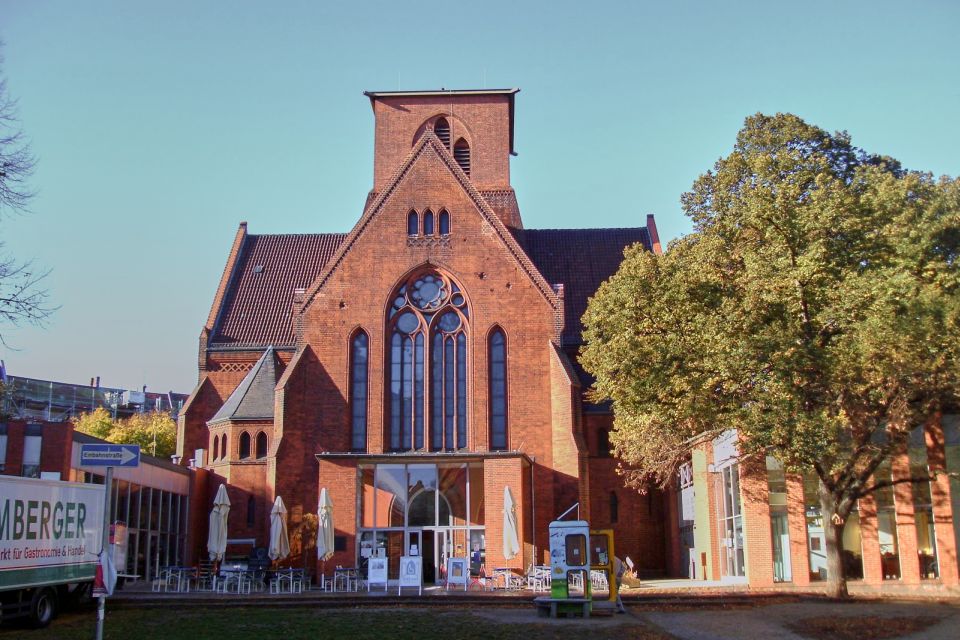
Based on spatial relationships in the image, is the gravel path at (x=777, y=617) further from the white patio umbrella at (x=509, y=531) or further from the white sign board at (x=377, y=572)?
the white patio umbrella at (x=509, y=531)

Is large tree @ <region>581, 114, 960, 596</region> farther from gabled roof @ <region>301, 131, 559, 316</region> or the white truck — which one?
the white truck

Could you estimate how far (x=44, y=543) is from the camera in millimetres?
22156

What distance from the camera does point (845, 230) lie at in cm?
2570

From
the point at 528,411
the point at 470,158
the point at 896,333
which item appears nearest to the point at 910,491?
the point at 896,333

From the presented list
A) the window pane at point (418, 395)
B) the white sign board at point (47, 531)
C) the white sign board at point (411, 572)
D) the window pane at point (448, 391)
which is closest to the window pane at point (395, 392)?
the window pane at point (418, 395)

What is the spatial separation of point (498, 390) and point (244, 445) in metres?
10.9

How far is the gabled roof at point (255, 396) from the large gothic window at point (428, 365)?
5691 millimetres

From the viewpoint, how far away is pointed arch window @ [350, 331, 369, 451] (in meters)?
40.3

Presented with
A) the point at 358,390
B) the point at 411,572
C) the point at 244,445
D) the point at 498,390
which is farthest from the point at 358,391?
the point at 411,572

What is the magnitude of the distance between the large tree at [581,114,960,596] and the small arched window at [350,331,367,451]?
13.7 meters

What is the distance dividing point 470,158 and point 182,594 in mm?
29192

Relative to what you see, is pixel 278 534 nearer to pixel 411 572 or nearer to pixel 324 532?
pixel 324 532

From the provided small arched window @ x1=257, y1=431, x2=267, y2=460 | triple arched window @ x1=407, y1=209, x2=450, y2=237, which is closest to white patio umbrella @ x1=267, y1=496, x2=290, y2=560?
small arched window @ x1=257, y1=431, x2=267, y2=460

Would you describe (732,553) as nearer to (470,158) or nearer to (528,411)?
(528,411)
